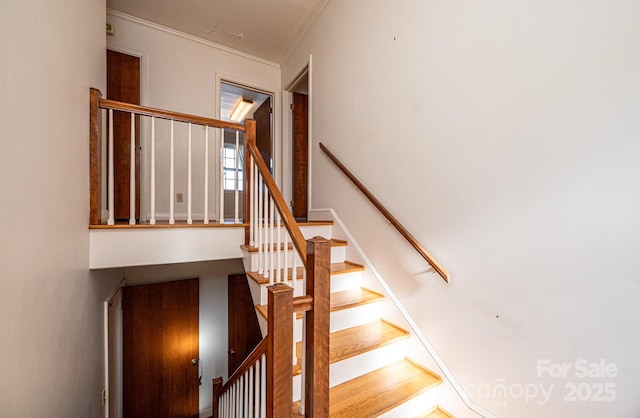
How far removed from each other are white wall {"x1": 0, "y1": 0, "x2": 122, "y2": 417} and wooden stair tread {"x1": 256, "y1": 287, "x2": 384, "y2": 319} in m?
1.03

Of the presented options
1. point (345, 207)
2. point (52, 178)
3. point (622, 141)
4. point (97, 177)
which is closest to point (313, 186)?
point (345, 207)

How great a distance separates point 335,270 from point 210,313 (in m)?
2.44

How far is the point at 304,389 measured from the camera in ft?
3.35

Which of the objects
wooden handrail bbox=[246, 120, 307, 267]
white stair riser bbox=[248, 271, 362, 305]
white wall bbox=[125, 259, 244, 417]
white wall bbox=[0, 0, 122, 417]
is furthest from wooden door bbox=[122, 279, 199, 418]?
wooden handrail bbox=[246, 120, 307, 267]

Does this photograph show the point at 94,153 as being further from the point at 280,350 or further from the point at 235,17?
the point at 235,17

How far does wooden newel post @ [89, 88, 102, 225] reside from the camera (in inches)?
69.6

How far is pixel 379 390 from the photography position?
161 cm

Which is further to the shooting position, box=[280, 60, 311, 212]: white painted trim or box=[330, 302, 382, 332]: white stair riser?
box=[280, 60, 311, 212]: white painted trim

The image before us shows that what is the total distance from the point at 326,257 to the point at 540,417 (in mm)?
1319

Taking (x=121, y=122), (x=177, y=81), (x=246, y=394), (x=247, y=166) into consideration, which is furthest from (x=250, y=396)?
(x=177, y=81)

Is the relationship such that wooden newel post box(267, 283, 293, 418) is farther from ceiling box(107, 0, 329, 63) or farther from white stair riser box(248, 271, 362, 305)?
ceiling box(107, 0, 329, 63)

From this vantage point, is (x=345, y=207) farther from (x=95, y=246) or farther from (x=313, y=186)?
(x=95, y=246)

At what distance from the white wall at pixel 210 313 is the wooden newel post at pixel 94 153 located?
1930mm

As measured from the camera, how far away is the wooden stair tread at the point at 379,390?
1.46 metres
